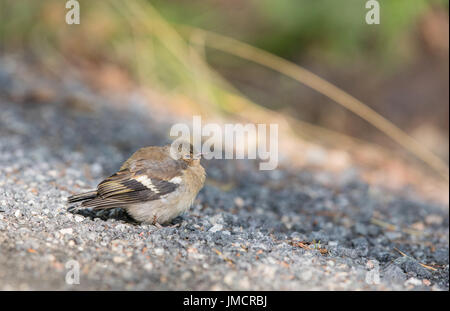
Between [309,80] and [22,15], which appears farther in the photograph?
[309,80]

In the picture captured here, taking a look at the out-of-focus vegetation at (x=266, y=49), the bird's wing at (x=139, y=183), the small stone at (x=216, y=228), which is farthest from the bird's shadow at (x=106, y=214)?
the out-of-focus vegetation at (x=266, y=49)

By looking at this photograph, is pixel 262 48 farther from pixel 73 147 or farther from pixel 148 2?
pixel 73 147

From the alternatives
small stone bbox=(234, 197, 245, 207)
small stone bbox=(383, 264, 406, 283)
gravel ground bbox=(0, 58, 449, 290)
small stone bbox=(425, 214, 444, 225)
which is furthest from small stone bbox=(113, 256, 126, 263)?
small stone bbox=(425, 214, 444, 225)

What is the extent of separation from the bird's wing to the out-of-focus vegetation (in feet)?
9.99

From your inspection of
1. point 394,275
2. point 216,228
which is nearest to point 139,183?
point 216,228

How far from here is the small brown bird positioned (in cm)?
390

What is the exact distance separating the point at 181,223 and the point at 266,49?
5.93 meters

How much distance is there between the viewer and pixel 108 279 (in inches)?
118

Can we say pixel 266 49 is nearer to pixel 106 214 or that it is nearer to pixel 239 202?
pixel 239 202

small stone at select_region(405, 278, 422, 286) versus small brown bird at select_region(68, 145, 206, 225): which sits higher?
small brown bird at select_region(68, 145, 206, 225)

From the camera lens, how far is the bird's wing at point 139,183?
3.86 m

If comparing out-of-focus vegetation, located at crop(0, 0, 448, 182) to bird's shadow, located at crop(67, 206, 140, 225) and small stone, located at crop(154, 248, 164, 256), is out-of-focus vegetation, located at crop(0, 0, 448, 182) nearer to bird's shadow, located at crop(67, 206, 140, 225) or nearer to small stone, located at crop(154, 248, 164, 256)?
bird's shadow, located at crop(67, 206, 140, 225)
